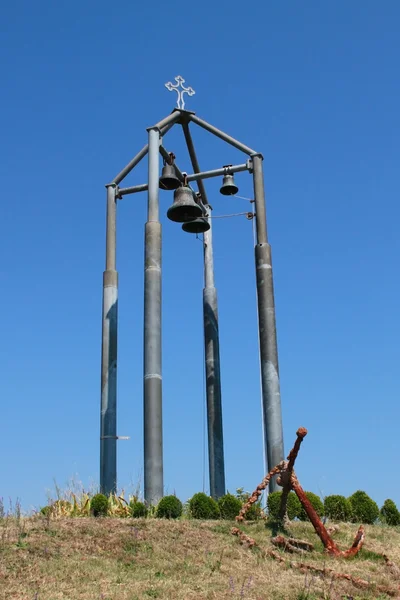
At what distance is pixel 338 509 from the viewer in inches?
502

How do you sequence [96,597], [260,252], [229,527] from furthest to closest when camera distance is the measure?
[260,252], [229,527], [96,597]

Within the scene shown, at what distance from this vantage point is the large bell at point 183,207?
1492cm

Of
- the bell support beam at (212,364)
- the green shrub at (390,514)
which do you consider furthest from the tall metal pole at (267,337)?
the bell support beam at (212,364)

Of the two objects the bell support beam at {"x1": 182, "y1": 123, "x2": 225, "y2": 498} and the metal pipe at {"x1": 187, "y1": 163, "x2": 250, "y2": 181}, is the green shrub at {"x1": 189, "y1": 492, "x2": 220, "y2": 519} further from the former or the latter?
the metal pipe at {"x1": 187, "y1": 163, "x2": 250, "y2": 181}

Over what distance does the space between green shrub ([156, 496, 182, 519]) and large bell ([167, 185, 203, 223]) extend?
5.90 meters

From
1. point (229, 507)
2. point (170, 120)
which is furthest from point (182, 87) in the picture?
point (229, 507)

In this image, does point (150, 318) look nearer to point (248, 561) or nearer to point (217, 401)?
point (217, 401)

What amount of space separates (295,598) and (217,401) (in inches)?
332

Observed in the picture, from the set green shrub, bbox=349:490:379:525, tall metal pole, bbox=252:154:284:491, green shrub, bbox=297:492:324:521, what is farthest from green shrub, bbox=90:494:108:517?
green shrub, bbox=349:490:379:525

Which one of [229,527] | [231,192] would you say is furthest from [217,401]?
[229,527]

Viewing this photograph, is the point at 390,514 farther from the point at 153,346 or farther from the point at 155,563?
the point at 155,563

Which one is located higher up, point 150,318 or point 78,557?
point 150,318

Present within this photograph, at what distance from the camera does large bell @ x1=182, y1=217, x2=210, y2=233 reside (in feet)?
52.7

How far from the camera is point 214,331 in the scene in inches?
672
